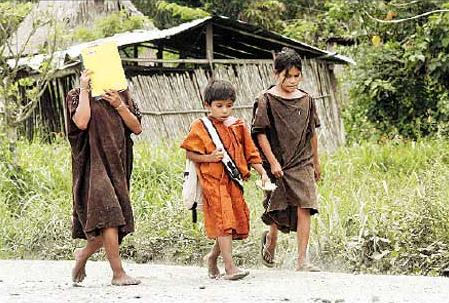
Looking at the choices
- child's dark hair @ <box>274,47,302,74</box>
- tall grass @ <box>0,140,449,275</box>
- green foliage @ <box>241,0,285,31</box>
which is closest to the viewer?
child's dark hair @ <box>274,47,302,74</box>

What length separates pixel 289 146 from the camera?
22.2 feet

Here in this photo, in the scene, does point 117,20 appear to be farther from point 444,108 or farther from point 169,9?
point 444,108

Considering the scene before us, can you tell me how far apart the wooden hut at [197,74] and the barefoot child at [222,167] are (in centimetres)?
812

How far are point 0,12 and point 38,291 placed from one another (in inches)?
271


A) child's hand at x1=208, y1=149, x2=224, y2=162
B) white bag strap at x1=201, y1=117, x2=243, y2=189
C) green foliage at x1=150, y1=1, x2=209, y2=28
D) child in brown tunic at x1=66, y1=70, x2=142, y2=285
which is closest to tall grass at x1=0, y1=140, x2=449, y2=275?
white bag strap at x1=201, y1=117, x2=243, y2=189

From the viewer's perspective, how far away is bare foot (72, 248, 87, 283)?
20.4 feet

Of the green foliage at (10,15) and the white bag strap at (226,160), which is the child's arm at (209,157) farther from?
the green foliage at (10,15)

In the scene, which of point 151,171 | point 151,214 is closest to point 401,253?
point 151,214

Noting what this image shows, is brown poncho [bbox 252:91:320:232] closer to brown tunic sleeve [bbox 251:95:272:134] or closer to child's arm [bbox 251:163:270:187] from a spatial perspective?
brown tunic sleeve [bbox 251:95:272:134]

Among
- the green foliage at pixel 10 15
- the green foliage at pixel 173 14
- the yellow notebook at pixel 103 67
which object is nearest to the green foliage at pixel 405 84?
the green foliage at pixel 10 15

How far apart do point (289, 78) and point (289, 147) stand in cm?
50

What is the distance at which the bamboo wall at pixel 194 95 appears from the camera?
49.8 ft

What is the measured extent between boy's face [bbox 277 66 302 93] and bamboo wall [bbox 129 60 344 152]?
8054 mm

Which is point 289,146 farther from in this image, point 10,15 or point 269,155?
point 10,15
